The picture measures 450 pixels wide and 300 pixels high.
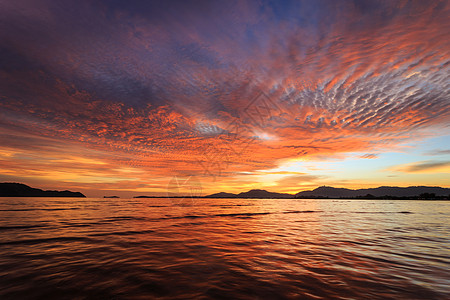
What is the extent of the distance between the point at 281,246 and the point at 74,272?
940cm

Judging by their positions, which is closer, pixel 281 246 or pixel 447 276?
pixel 447 276

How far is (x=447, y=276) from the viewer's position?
662 centimetres

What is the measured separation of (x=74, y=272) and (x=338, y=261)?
1003cm

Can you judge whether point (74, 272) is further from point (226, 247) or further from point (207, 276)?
point (226, 247)

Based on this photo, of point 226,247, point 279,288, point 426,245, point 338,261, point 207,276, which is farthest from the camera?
point 426,245

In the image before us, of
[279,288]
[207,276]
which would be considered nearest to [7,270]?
[207,276]

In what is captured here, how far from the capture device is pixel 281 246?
10.8 metres

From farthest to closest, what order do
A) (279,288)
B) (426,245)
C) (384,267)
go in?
(426,245)
(384,267)
(279,288)

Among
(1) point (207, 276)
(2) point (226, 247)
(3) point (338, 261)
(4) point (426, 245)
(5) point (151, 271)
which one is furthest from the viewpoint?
(4) point (426, 245)

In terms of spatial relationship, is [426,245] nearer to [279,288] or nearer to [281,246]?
[281,246]

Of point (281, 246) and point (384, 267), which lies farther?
point (281, 246)

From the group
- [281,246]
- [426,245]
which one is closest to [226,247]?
[281,246]

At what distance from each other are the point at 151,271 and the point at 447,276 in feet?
33.7

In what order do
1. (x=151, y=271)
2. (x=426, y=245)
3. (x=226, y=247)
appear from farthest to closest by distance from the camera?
1. (x=426, y=245)
2. (x=226, y=247)
3. (x=151, y=271)
